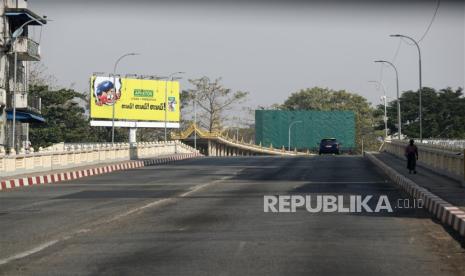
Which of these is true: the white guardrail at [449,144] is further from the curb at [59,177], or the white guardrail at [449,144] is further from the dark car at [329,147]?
the dark car at [329,147]

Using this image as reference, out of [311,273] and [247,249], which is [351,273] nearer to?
[311,273]

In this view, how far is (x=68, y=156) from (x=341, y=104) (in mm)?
107711

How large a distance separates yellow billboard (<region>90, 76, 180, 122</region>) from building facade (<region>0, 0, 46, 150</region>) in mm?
34815

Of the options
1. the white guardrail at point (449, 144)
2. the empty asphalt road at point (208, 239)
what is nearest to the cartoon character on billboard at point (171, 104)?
the white guardrail at point (449, 144)

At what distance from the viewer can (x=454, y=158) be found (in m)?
29.0

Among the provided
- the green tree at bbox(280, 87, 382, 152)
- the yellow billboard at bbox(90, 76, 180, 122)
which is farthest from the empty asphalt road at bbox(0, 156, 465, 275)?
the green tree at bbox(280, 87, 382, 152)

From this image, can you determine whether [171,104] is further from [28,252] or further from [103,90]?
[28,252]

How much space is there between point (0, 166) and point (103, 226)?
18.2 meters

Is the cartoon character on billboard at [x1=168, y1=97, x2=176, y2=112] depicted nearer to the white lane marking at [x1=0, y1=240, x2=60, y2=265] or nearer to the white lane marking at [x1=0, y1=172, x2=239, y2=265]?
the white lane marking at [x1=0, y1=172, x2=239, y2=265]

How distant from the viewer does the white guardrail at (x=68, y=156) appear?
34025 millimetres

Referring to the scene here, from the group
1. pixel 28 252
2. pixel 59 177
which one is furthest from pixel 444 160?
pixel 28 252

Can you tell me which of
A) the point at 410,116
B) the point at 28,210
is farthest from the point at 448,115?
the point at 28,210

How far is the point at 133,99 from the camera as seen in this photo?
10075 cm

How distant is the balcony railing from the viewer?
5641 centimetres
